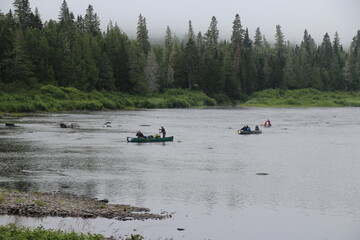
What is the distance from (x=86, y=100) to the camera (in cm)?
11744

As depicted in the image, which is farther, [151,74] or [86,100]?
[151,74]

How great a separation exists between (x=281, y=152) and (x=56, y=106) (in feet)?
221

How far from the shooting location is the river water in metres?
23.2

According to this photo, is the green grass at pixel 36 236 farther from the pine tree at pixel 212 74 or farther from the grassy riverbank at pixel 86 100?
the pine tree at pixel 212 74

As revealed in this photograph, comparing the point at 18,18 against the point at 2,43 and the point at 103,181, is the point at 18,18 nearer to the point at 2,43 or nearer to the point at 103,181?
the point at 2,43

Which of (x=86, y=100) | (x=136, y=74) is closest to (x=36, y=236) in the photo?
(x=86, y=100)

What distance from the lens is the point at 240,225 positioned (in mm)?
23984

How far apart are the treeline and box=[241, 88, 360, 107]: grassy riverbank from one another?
7.08m

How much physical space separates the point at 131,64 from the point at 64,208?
119 m

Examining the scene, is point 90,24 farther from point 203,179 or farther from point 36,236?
point 36,236

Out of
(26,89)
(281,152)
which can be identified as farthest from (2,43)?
(281,152)

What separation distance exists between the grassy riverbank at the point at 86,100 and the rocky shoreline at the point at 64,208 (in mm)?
70152

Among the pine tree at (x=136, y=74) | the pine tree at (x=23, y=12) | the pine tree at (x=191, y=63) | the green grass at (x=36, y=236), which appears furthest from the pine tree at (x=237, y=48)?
the green grass at (x=36, y=236)

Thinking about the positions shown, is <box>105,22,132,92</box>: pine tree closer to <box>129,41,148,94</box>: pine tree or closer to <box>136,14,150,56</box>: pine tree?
<box>129,41,148,94</box>: pine tree
